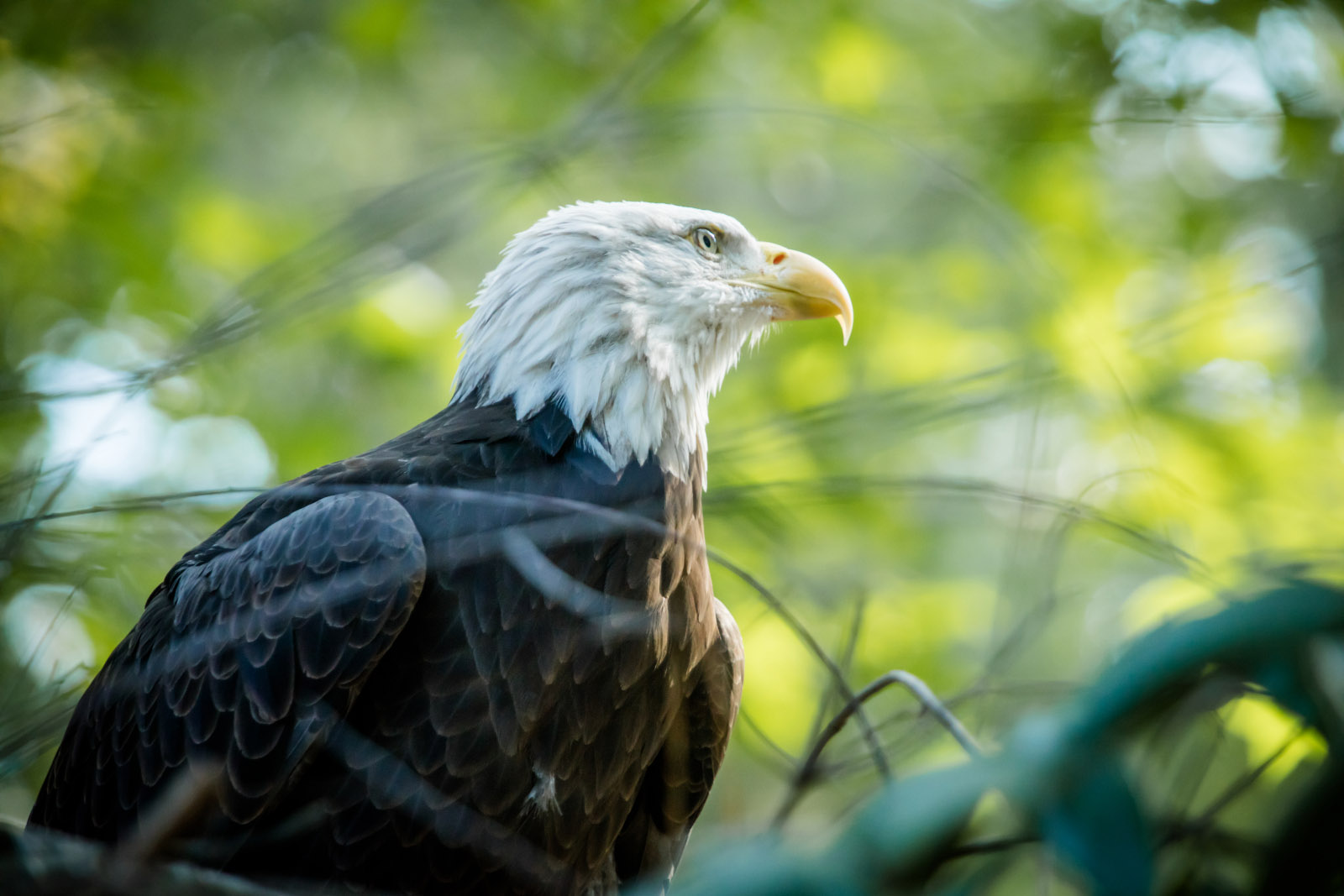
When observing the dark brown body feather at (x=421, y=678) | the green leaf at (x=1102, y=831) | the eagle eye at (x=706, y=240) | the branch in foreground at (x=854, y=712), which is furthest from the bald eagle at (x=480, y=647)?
the green leaf at (x=1102, y=831)

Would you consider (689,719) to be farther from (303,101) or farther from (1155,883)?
(303,101)

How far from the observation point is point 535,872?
2.74 m

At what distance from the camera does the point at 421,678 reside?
2.73 meters

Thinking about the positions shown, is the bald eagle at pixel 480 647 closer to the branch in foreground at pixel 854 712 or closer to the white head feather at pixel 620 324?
the white head feather at pixel 620 324

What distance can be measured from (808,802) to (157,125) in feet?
20.0

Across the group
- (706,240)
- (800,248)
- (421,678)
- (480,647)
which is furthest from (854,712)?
(800,248)

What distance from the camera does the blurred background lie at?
10.4 ft

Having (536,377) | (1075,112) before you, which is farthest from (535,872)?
(1075,112)

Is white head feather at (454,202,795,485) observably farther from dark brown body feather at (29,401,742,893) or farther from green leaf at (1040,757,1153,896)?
green leaf at (1040,757,1153,896)

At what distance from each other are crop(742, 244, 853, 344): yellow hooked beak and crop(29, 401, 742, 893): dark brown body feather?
90 cm

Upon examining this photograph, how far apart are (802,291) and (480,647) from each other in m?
1.72

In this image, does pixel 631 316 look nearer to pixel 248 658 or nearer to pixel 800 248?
pixel 248 658

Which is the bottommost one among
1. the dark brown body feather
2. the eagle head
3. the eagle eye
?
the dark brown body feather

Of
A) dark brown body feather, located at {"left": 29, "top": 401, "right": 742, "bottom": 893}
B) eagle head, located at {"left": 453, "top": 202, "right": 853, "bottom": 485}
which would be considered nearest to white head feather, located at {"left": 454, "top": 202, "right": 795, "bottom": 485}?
eagle head, located at {"left": 453, "top": 202, "right": 853, "bottom": 485}
